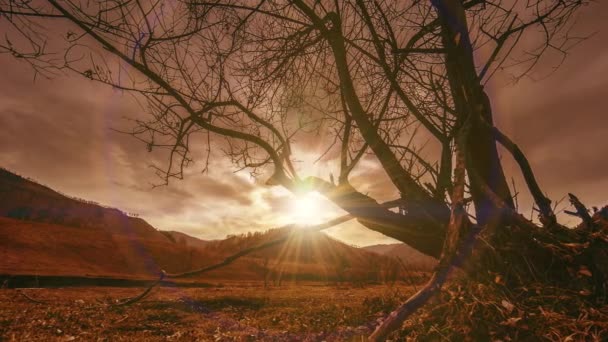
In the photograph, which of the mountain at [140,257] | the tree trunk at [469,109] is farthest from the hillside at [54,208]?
the tree trunk at [469,109]

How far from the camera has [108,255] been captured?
19.9 metres

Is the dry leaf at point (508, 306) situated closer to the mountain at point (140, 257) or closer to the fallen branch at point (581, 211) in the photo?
the fallen branch at point (581, 211)

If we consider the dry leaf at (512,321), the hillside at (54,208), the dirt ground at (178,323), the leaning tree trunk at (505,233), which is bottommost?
the dirt ground at (178,323)

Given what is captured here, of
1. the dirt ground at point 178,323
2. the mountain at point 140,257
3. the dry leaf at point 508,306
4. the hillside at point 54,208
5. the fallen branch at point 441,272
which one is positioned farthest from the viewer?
the hillside at point 54,208

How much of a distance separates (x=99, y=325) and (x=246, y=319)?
1.88m

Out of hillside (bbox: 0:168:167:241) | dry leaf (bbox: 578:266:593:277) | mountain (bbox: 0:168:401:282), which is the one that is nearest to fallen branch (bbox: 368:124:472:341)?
dry leaf (bbox: 578:266:593:277)

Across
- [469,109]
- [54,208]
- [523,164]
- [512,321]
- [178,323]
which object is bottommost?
[178,323]

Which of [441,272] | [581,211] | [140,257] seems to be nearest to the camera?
[441,272]

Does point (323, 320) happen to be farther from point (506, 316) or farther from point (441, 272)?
point (441, 272)

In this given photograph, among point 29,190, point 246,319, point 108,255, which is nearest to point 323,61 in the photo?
point 246,319

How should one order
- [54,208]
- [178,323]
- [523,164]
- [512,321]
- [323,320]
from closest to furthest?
[512,321], [523,164], [323,320], [178,323], [54,208]

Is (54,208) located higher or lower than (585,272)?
higher

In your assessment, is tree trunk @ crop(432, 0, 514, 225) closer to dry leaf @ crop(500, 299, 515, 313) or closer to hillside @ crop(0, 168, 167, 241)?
dry leaf @ crop(500, 299, 515, 313)

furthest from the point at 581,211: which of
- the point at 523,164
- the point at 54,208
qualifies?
the point at 54,208
